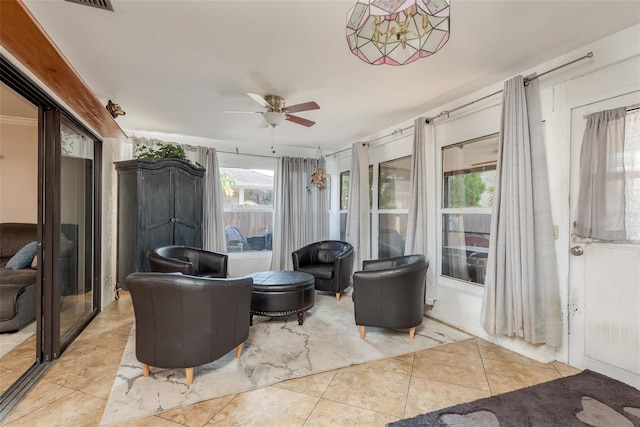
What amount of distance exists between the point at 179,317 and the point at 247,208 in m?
3.50

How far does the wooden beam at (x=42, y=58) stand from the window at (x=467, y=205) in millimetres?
3548

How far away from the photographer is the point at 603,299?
2188mm

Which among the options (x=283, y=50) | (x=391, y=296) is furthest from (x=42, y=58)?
(x=391, y=296)

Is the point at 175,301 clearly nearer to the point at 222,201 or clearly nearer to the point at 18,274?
the point at 18,274

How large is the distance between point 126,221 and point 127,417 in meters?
2.73

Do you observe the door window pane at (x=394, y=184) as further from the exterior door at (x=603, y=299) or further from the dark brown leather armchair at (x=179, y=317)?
the dark brown leather armchair at (x=179, y=317)

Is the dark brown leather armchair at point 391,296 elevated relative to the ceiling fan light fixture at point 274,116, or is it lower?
lower

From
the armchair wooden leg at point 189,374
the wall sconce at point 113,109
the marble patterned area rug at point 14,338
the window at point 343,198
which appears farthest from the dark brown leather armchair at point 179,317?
the window at point 343,198

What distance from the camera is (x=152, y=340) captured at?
2.02 m

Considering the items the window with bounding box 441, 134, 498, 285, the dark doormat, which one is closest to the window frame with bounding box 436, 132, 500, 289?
the window with bounding box 441, 134, 498, 285

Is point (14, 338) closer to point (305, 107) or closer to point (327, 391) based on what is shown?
point (327, 391)

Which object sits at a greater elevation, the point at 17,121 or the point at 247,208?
the point at 17,121

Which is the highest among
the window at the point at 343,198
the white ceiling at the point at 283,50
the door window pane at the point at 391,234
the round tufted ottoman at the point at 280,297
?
the white ceiling at the point at 283,50

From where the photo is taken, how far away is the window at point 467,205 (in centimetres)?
299
